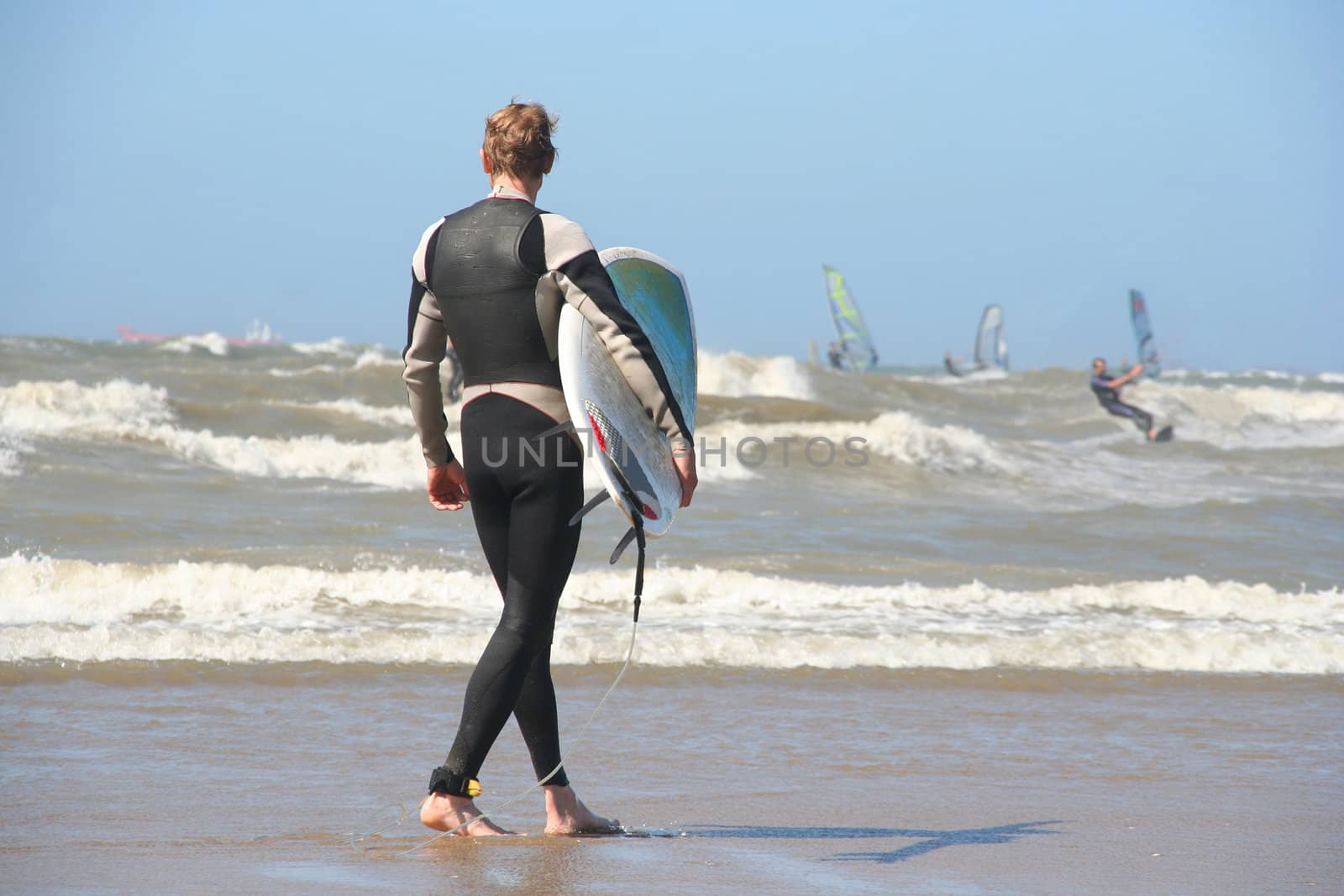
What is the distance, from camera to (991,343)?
144 ft

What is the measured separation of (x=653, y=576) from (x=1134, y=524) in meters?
5.26

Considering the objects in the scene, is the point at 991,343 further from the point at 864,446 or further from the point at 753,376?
the point at 864,446

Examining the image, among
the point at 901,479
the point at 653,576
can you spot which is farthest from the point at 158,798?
the point at 901,479

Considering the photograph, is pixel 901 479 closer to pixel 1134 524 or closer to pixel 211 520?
pixel 1134 524

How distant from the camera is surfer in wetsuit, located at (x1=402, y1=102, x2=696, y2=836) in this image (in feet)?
8.41

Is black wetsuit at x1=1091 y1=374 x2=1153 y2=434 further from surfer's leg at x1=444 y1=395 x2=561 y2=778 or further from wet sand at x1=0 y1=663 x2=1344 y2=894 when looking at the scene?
surfer's leg at x1=444 y1=395 x2=561 y2=778

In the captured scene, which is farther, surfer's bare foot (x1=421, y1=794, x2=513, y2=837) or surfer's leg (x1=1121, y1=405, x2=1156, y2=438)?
surfer's leg (x1=1121, y1=405, x2=1156, y2=438)

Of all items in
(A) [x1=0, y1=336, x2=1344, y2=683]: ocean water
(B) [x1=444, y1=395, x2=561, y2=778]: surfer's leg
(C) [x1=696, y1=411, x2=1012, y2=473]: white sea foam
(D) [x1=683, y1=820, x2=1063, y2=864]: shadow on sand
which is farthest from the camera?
(C) [x1=696, y1=411, x2=1012, y2=473]: white sea foam

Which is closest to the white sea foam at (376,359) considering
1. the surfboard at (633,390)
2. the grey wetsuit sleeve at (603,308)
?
the surfboard at (633,390)

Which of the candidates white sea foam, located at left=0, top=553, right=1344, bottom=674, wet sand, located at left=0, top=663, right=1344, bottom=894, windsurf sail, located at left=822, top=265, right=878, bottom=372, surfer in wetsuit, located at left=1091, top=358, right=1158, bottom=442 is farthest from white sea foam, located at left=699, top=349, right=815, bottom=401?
wet sand, located at left=0, top=663, right=1344, bottom=894

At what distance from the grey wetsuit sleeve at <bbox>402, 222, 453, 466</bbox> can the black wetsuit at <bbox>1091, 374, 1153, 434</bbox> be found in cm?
2084

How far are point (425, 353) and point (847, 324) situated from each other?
3821cm

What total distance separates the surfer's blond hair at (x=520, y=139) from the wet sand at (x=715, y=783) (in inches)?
57.4

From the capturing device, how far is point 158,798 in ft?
10.3
